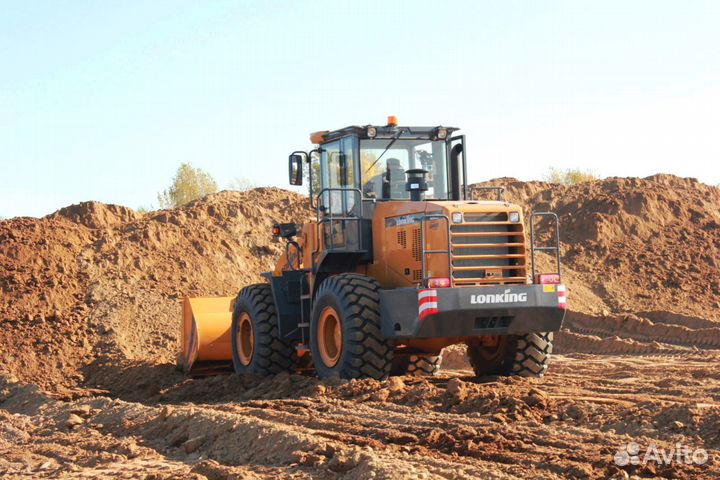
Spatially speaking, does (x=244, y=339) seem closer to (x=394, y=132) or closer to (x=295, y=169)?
(x=295, y=169)

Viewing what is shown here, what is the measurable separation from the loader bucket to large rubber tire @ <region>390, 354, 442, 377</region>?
2957 millimetres

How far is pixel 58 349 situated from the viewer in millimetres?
17531

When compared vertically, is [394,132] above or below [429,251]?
above

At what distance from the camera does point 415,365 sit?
43.9 ft

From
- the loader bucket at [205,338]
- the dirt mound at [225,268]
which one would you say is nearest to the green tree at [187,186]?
the dirt mound at [225,268]

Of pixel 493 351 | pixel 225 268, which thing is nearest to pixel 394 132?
pixel 493 351

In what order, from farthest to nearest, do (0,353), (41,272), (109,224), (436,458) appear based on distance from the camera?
(109,224) < (41,272) < (0,353) < (436,458)

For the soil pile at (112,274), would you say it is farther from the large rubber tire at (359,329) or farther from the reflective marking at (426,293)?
the reflective marking at (426,293)

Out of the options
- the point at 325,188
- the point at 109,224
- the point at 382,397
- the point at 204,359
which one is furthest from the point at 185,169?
the point at 382,397

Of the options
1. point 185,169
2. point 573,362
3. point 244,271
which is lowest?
point 573,362

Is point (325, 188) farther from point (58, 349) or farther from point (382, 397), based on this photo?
point (58, 349)

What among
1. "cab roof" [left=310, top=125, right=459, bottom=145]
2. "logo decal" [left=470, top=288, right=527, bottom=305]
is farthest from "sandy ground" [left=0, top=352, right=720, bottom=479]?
"cab roof" [left=310, top=125, right=459, bottom=145]

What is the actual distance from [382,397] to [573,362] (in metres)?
6.32

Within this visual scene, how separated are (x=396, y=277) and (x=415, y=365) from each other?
198cm
